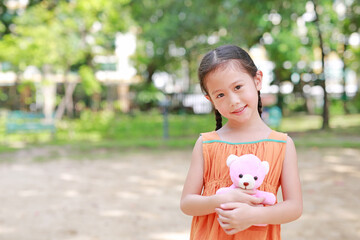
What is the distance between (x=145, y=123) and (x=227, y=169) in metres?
14.9

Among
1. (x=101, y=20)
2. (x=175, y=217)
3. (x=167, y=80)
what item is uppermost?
(x=101, y=20)

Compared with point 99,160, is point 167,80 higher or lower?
higher

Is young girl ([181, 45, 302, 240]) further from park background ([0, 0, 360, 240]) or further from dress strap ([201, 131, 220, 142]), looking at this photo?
park background ([0, 0, 360, 240])

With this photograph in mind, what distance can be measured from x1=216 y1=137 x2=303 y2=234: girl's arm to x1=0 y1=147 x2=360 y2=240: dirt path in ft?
9.68

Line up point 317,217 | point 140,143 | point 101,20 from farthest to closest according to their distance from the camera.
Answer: point 101,20 < point 140,143 < point 317,217

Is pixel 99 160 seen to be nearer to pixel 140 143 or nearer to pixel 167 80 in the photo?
pixel 140 143

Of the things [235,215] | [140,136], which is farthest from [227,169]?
[140,136]

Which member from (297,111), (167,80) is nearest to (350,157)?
(297,111)

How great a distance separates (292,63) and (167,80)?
8899 millimetres

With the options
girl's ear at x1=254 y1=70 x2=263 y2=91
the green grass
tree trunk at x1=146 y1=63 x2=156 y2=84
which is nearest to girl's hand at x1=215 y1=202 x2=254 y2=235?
girl's ear at x1=254 y1=70 x2=263 y2=91

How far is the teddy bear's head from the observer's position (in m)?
1.33

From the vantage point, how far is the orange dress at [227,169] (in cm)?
146

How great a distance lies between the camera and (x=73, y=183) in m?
7.07

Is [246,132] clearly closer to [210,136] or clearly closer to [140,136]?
[210,136]
